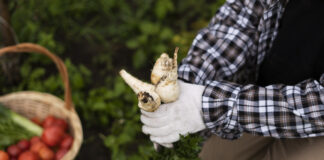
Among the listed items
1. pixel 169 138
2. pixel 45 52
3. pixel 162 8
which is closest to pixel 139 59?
pixel 162 8

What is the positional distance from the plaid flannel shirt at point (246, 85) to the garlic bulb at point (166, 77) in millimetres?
130

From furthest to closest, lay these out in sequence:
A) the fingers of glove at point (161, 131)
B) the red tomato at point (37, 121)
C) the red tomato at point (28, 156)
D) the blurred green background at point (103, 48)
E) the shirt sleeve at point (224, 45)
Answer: the blurred green background at point (103, 48) < the red tomato at point (37, 121) < the red tomato at point (28, 156) < the shirt sleeve at point (224, 45) < the fingers of glove at point (161, 131)

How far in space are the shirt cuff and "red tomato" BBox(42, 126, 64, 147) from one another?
97cm

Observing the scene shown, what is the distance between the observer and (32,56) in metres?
2.40

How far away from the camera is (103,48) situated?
101 inches

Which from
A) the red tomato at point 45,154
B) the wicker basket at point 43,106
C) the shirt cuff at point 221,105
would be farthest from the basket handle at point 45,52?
the shirt cuff at point 221,105

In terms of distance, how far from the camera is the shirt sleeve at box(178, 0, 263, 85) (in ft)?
4.25

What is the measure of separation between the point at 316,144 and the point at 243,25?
0.52 m

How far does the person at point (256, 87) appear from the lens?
3.69 ft

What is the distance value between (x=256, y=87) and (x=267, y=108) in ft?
0.27

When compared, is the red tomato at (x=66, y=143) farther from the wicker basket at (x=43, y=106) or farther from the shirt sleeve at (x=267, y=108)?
the shirt sleeve at (x=267, y=108)

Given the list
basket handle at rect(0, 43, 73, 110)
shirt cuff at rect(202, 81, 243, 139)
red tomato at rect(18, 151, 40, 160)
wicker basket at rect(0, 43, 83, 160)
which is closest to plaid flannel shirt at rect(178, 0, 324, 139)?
shirt cuff at rect(202, 81, 243, 139)

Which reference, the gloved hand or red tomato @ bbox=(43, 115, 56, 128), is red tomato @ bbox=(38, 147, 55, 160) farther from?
the gloved hand

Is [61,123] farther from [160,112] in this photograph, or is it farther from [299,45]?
[299,45]
